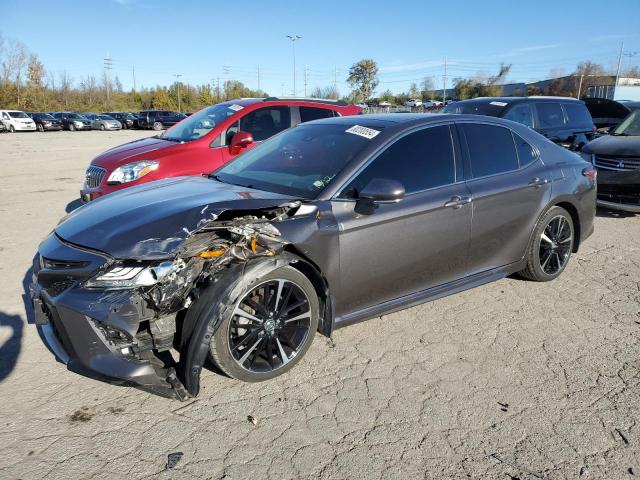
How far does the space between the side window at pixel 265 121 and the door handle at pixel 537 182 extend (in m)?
4.08

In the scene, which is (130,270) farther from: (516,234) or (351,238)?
(516,234)

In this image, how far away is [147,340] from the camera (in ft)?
9.11

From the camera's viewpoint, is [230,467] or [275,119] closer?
[230,467]

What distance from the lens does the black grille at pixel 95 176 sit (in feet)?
20.7

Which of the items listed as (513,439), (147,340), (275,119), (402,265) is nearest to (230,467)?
(147,340)

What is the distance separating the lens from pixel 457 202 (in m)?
3.89

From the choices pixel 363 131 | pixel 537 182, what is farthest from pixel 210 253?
pixel 537 182

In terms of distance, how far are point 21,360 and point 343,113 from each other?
6.16 meters

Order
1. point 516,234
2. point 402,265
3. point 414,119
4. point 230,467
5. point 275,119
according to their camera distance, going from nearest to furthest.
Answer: point 230,467 → point 402,265 → point 414,119 → point 516,234 → point 275,119

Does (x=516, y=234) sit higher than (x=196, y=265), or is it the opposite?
(x=196, y=265)

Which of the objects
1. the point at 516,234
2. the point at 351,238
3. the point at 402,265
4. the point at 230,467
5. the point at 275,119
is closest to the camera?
the point at 230,467

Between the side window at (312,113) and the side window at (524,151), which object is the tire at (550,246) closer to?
the side window at (524,151)

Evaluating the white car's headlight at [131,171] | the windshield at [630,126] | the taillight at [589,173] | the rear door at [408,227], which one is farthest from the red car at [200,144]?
the windshield at [630,126]

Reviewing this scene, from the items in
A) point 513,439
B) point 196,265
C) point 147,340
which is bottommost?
point 513,439
